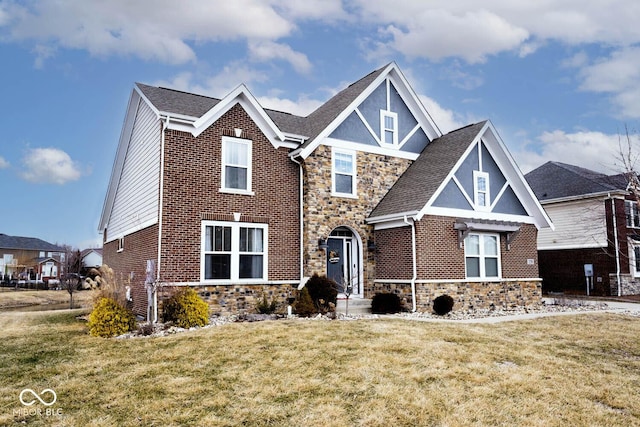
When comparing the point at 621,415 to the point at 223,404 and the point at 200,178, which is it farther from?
the point at 200,178

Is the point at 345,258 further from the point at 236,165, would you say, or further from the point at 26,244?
the point at 26,244

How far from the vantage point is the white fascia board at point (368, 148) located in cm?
1684

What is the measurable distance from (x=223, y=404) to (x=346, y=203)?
36.2ft

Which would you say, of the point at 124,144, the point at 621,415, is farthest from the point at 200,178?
the point at 621,415

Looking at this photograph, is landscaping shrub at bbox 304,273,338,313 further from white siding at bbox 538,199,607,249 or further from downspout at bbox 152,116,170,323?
white siding at bbox 538,199,607,249

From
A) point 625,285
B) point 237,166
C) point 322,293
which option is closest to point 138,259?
point 237,166

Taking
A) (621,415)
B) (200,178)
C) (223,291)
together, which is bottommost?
(621,415)

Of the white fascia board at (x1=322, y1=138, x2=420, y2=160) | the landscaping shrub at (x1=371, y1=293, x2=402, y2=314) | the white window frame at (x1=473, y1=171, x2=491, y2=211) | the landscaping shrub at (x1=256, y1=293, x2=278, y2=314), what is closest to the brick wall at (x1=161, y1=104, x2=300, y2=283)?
the landscaping shrub at (x1=256, y1=293, x2=278, y2=314)

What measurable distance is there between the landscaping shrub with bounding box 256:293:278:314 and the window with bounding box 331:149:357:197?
4438mm

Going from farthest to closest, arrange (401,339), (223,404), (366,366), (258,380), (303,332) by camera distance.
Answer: (303,332) → (401,339) → (366,366) → (258,380) → (223,404)

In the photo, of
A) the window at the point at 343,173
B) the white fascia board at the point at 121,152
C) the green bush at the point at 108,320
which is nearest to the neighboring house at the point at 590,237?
the window at the point at 343,173

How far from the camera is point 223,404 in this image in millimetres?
6500

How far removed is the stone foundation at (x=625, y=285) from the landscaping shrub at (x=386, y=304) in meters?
16.9

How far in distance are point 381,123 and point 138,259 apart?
9927mm
